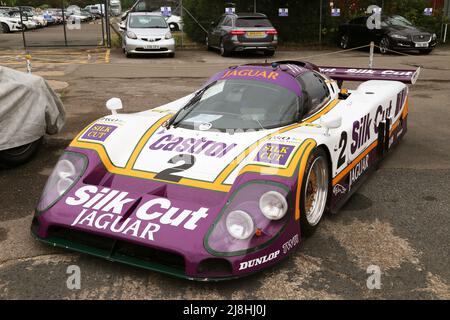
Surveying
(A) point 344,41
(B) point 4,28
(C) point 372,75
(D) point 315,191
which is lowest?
(B) point 4,28

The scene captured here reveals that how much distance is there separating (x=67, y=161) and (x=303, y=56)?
14.2 metres

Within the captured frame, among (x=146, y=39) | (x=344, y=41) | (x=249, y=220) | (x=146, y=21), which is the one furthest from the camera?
(x=344, y=41)

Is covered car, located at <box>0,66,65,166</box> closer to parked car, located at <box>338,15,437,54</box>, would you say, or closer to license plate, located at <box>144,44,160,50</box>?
license plate, located at <box>144,44,160,50</box>

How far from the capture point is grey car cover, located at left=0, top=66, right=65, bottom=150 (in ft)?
17.9

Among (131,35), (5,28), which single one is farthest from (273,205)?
(5,28)

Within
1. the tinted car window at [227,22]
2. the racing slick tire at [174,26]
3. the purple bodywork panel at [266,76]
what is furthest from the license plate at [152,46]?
the racing slick tire at [174,26]

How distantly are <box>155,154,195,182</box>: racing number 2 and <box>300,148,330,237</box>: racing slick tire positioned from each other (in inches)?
36.6

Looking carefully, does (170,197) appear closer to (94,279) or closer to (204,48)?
(94,279)

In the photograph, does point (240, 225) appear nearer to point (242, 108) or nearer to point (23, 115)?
point (242, 108)

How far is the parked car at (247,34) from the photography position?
16078 millimetres

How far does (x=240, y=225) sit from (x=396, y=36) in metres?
15.3

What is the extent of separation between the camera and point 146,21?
16.8 metres

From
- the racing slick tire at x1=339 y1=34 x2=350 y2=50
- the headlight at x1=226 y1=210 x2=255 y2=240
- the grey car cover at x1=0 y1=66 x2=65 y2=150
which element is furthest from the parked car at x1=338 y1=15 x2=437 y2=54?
the headlight at x1=226 y1=210 x2=255 y2=240

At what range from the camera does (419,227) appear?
422cm
